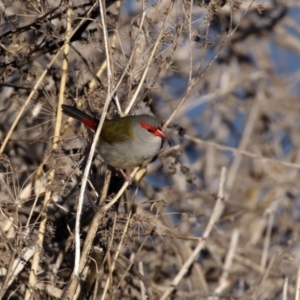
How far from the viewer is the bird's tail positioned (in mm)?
4645

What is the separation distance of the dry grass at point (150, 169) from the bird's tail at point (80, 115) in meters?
0.08

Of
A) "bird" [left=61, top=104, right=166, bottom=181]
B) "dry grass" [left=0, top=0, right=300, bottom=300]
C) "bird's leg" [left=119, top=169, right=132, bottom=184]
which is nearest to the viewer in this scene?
"dry grass" [left=0, top=0, right=300, bottom=300]

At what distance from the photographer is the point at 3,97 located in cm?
608

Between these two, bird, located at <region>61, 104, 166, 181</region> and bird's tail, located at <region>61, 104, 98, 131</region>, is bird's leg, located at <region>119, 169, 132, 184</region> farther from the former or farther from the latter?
bird's tail, located at <region>61, 104, 98, 131</region>

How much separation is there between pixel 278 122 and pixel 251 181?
75cm

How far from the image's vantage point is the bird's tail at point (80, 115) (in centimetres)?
464

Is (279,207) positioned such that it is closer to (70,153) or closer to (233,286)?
(233,286)

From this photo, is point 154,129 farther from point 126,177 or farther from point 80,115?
point 80,115

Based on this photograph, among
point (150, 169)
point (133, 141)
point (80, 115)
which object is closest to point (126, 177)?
point (133, 141)

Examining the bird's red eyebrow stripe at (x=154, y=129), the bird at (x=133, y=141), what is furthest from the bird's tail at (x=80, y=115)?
the bird's red eyebrow stripe at (x=154, y=129)

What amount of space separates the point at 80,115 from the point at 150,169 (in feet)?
9.21

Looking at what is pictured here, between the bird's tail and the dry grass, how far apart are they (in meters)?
0.08

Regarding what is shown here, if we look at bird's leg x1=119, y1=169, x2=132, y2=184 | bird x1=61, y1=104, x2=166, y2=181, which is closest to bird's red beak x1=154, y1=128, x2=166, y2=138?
bird x1=61, y1=104, x2=166, y2=181

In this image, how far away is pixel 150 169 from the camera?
7406 millimetres
